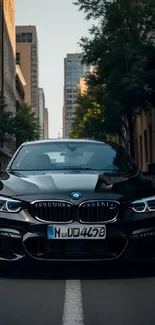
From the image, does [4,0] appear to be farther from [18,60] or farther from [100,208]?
[18,60]

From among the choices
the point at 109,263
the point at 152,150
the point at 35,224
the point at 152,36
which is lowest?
the point at 152,150

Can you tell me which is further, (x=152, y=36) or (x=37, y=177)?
(x=152, y=36)

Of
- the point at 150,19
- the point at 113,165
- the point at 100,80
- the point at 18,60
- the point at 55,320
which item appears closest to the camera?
the point at 55,320

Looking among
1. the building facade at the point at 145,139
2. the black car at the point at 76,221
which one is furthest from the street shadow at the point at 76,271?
the building facade at the point at 145,139

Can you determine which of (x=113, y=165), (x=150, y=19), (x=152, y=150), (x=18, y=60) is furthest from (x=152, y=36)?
(x=18, y=60)

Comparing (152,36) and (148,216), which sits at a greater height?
(152,36)

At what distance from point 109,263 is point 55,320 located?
1.55m

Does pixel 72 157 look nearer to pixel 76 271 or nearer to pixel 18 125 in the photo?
pixel 76 271

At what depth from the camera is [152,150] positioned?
51.6 meters

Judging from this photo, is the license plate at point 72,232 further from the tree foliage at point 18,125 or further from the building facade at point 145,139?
the tree foliage at point 18,125

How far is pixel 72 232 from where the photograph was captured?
5738 millimetres

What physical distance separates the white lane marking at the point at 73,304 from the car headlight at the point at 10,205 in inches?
32.1

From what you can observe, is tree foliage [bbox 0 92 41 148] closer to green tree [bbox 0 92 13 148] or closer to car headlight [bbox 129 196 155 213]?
green tree [bbox 0 92 13 148]

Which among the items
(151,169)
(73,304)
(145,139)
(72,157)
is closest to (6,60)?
(145,139)
